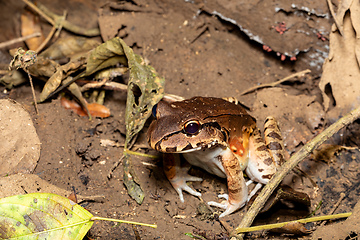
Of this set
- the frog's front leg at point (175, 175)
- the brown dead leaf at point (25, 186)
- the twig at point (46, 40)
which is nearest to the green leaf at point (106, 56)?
the twig at point (46, 40)

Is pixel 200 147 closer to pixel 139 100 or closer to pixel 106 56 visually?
pixel 139 100

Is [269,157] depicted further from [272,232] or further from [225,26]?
[225,26]

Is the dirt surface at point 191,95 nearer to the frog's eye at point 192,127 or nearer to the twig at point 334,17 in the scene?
the twig at point 334,17

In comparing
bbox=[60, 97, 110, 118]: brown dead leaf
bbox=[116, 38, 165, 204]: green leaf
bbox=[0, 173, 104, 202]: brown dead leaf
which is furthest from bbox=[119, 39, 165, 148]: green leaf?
bbox=[0, 173, 104, 202]: brown dead leaf

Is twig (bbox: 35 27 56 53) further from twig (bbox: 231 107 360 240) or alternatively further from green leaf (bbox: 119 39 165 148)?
twig (bbox: 231 107 360 240)

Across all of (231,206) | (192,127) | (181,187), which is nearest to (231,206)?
(231,206)
